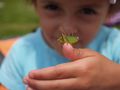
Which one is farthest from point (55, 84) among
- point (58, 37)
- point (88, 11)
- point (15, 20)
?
point (15, 20)

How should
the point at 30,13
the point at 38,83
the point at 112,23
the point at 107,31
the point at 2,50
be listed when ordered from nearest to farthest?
the point at 38,83
the point at 107,31
the point at 2,50
the point at 112,23
the point at 30,13

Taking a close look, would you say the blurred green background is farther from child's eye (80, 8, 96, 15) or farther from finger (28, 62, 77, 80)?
finger (28, 62, 77, 80)

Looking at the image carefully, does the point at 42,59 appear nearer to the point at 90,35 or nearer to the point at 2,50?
the point at 90,35

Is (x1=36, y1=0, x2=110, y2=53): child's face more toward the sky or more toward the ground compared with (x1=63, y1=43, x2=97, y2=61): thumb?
more toward the sky

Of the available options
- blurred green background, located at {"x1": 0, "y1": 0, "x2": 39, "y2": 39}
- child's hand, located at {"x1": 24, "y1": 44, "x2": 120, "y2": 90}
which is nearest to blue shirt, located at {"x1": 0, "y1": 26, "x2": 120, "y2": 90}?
child's hand, located at {"x1": 24, "y1": 44, "x2": 120, "y2": 90}

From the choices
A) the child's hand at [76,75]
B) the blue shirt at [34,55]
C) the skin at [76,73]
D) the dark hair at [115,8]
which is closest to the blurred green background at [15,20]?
the blue shirt at [34,55]

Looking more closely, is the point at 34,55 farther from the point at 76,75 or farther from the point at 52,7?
the point at 76,75

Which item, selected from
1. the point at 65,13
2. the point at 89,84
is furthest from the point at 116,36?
the point at 89,84
